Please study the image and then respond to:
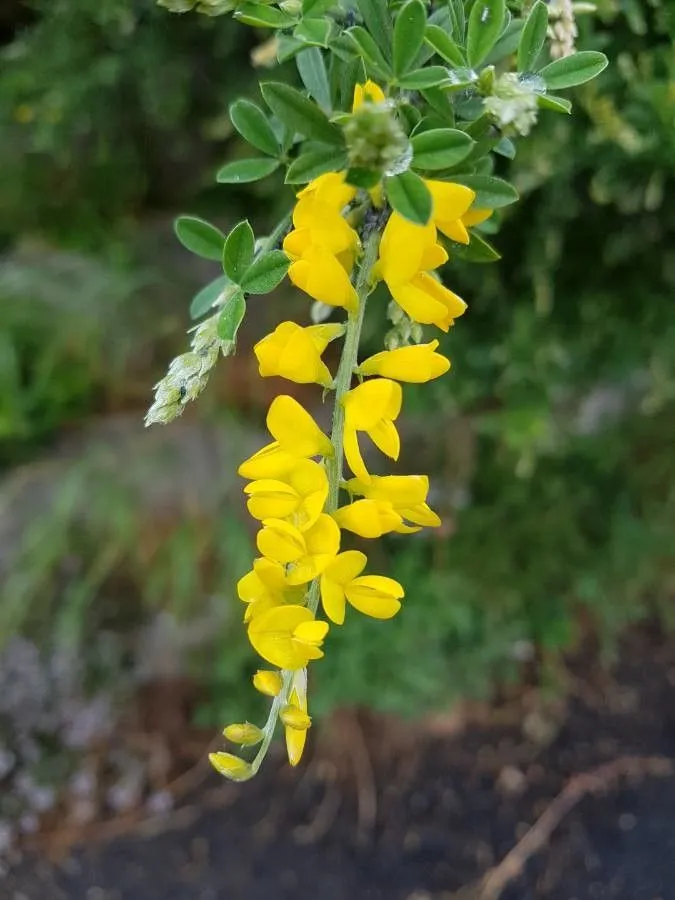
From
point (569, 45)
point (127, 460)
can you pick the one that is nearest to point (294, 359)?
point (569, 45)

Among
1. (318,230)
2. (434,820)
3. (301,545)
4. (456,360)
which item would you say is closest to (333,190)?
(318,230)

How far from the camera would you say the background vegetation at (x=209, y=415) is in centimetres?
78

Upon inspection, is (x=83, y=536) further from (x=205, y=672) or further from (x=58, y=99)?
(x=58, y=99)

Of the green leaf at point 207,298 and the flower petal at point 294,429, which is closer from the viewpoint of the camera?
the flower petal at point 294,429

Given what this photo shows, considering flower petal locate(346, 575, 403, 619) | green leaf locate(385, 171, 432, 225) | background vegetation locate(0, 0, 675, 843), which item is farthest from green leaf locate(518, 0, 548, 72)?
background vegetation locate(0, 0, 675, 843)

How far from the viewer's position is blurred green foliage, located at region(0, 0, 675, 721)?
731mm

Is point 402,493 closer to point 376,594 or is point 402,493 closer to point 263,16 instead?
point 376,594

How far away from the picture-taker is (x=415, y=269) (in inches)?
11.3

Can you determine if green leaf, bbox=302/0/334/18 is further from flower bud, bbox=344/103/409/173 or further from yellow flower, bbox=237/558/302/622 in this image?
yellow flower, bbox=237/558/302/622

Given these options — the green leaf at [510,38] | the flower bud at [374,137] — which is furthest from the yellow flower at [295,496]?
the green leaf at [510,38]

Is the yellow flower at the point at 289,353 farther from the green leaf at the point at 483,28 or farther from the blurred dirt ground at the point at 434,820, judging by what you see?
the blurred dirt ground at the point at 434,820

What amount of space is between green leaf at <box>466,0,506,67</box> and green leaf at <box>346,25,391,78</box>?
1.7 inches

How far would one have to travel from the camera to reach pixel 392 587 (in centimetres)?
31

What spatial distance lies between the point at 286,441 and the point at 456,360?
22.4 inches
